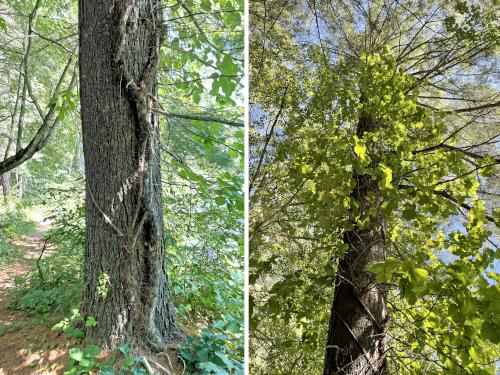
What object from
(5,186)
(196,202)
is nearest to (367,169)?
(196,202)

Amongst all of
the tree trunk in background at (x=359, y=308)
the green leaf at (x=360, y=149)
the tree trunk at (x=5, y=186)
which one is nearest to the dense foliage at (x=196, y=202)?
the tree trunk in background at (x=359, y=308)

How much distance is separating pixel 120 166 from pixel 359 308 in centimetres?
81

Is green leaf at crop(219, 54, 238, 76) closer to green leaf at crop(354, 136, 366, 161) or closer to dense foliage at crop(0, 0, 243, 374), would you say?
dense foliage at crop(0, 0, 243, 374)

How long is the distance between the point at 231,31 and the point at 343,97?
416mm

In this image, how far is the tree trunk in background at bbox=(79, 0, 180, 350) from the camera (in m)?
1.03

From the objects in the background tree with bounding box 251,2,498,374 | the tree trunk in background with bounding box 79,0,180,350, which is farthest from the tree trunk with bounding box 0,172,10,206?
the background tree with bounding box 251,2,498,374

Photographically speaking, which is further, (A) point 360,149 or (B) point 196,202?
(B) point 196,202

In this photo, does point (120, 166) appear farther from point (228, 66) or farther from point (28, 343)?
point (28, 343)

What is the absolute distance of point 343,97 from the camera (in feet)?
3.50

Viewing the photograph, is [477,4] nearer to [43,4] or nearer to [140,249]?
[140,249]

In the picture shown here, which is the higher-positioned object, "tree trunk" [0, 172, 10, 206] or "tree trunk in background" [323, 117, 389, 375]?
"tree trunk" [0, 172, 10, 206]

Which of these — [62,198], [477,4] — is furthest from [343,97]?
[62,198]

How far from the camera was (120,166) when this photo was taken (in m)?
1.05

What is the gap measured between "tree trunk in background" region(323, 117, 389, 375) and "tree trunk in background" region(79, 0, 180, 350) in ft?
1.73
